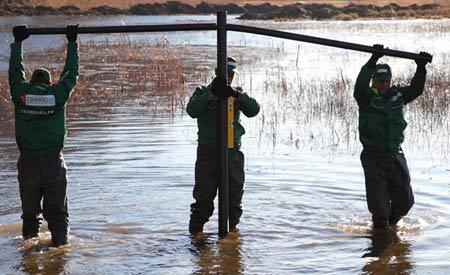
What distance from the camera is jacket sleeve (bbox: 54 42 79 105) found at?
8250 mm

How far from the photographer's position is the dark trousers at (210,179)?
8.70 m

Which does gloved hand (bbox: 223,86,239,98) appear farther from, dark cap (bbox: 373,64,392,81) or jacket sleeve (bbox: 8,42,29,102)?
jacket sleeve (bbox: 8,42,29,102)

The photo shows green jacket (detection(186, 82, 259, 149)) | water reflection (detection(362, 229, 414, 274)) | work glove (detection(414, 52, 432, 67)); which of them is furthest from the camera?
work glove (detection(414, 52, 432, 67))

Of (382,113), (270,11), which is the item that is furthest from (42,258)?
(270,11)

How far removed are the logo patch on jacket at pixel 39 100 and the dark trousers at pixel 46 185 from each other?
512 millimetres

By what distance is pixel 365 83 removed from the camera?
875 centimetres

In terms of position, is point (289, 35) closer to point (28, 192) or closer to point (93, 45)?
point (28, 192)

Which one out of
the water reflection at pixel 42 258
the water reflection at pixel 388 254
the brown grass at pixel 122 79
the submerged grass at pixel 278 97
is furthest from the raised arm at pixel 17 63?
the brown grass at pixel 122 79

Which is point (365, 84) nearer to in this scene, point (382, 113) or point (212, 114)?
point (382, 113)

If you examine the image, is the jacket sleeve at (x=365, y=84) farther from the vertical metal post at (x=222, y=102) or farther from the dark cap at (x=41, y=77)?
the dark cap at (x=41, y=77)

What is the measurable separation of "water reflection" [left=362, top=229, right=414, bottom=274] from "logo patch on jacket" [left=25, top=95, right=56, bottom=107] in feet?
11.3

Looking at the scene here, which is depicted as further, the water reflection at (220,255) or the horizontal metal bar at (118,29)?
the horizontal metal bar at (118,29)

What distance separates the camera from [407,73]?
23.1 meters

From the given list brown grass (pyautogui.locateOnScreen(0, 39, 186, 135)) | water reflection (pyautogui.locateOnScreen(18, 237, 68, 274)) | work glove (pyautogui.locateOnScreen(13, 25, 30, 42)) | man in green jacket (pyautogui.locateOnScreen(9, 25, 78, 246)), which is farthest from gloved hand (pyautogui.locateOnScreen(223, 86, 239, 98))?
brown grass (pyautogui.locateOnScreen(0, 39, 186, 135))
